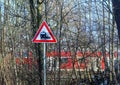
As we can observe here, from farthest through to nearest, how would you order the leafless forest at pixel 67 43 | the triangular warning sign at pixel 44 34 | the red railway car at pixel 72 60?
the red railway car at pixel 72 60, the leafless forest at pixel 67 43, the triangular warning sign at pixel 44 34

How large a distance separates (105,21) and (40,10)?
176 inches

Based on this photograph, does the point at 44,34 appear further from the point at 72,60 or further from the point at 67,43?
the point at 72,60

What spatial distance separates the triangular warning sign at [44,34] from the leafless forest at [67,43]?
4738 millimetres

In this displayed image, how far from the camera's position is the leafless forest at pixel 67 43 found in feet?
59.4

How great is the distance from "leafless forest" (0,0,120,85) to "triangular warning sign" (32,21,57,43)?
4738mm

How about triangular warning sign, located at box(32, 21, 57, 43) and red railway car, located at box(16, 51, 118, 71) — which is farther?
red railway car, located at box(16, 51, 118, 71)

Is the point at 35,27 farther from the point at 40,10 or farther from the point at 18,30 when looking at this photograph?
the point at 18,30

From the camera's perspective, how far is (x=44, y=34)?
40.0 feet

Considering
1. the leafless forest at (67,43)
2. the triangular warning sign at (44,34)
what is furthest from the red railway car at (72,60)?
the triangular warning sign at (44,34)

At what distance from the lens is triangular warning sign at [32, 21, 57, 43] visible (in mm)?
12117

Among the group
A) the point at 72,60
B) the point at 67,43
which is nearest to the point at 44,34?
the point at 67,43

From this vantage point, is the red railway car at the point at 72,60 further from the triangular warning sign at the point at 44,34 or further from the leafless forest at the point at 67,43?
the triangular warning sign at the point at 44,34

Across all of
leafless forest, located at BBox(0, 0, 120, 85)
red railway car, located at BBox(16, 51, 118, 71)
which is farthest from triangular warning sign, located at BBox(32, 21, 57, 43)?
red railway car, located at BBox(16, 51, 118, 71)

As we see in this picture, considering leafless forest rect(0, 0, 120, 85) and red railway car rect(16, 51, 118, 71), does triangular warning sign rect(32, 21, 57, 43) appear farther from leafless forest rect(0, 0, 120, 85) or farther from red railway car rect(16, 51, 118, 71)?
red railway car rect(16, 51, 118, 71)
